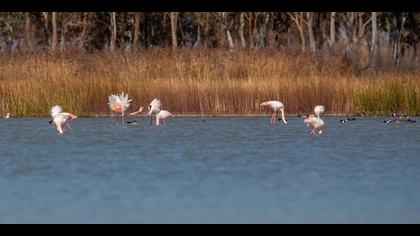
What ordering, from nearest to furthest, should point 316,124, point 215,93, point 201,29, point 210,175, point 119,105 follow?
point 210,175
point 316,124
point 119,105
point 215,93
point 201,29

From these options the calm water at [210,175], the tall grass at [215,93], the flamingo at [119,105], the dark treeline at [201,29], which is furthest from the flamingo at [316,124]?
the dark treeline at [201,29]

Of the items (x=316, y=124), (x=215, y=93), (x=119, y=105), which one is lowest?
(x=316, y=124)

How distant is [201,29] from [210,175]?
1685 inches

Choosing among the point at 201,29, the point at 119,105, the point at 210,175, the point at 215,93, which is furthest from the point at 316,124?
the point at 201,29

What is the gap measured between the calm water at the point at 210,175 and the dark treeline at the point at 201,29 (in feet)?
85.7

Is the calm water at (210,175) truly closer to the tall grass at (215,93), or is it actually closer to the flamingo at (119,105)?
the flamingo at (119,105)

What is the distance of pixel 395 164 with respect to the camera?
1030 centimetres

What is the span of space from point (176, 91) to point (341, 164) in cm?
855

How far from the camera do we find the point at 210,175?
9414 millimetres

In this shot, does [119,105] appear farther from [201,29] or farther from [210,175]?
[201,29]

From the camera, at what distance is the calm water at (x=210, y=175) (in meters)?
7.33

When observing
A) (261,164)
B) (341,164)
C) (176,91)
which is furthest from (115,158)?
(176,91)

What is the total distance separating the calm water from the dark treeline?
26118 mm
